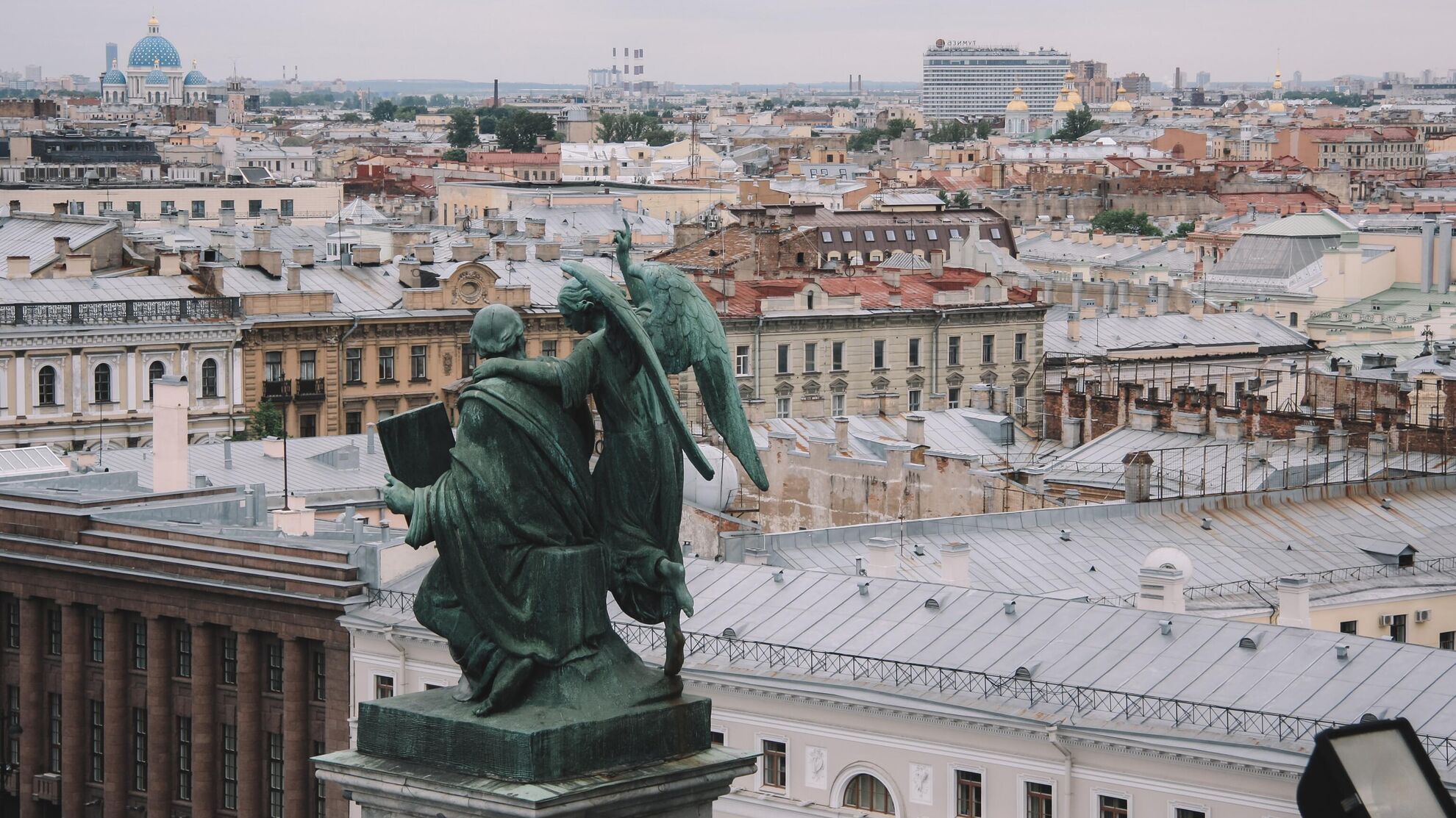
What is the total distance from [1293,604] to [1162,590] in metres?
1.73

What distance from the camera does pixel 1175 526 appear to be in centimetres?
3547

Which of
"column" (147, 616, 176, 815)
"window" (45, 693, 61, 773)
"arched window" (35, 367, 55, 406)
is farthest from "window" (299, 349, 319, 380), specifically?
"column" (147, 616, 176, 815)

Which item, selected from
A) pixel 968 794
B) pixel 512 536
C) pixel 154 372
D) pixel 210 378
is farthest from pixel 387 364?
pixel 512 536

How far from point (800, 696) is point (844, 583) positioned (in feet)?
7.52

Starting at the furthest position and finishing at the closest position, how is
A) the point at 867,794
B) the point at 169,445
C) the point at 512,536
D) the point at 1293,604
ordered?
the point at 169,445 < the point at 1293,604 < the point at 867,794 < the point at 512,536

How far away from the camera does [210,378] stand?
203ft

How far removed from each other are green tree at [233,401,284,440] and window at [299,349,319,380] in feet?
4.68

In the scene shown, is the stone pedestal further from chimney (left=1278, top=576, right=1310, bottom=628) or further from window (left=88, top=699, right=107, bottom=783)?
window (left=88, top=699, right=107, bottom=783)

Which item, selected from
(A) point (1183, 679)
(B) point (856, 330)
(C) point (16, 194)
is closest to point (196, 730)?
(A) point (1183, 679)

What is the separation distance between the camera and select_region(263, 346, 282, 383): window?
206ft

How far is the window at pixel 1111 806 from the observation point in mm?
24484

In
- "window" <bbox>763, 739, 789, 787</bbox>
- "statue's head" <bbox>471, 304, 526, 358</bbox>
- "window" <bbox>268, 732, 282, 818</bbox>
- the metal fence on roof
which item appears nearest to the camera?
"statue's head" <bbox>471, 304, 526, 358</bbox>

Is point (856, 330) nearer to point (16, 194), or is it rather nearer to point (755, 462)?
point (16, 194)

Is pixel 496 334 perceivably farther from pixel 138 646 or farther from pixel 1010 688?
pixel 138 646
